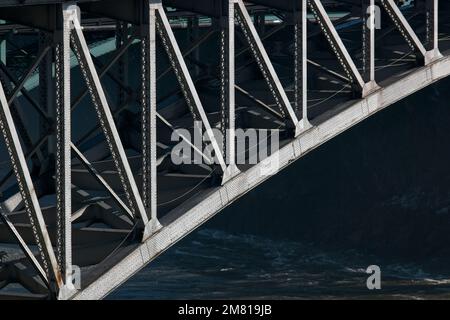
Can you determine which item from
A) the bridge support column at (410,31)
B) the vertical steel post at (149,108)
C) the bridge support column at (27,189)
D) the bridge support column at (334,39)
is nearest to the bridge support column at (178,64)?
the vertical steel post at (149,108)

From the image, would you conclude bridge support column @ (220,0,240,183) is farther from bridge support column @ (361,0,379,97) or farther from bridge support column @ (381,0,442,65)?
bridge support column @ (381,0,442,65)

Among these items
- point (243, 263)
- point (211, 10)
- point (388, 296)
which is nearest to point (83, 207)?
point (211, 10)

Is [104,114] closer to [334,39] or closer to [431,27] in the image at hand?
[334,39]

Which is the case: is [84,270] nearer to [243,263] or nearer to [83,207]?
[83,207]

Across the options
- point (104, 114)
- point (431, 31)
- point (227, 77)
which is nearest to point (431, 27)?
point (431, 31)

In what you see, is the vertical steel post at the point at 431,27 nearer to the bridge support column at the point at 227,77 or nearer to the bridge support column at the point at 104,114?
the bridge support column at the point at 227,77

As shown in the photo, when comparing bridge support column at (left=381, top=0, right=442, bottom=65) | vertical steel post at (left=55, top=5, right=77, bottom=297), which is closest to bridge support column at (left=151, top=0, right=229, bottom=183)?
vertical steel post at (left=55, top=5, right=77, bottom=297)
